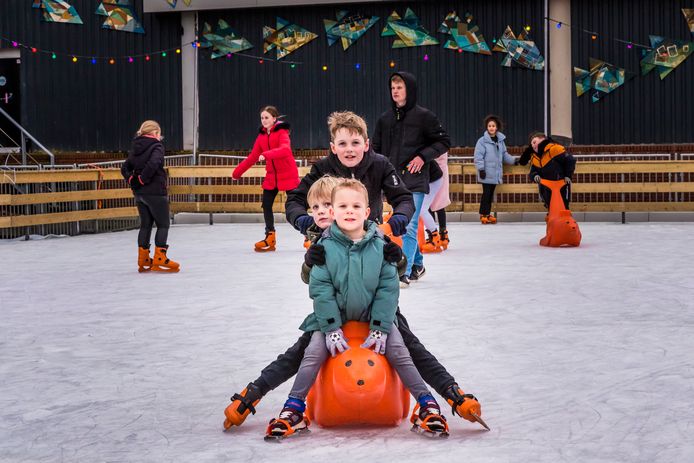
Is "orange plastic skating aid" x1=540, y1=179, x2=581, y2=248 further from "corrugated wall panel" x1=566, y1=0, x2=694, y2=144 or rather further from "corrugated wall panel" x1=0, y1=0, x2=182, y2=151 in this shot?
"corrugated wall panel" x1=0, y1=0, x2=182, y2=151

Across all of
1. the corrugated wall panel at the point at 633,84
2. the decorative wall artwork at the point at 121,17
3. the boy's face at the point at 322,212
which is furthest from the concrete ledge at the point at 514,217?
the boy's face at the point at 322,212

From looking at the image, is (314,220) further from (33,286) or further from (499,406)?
(33,286)

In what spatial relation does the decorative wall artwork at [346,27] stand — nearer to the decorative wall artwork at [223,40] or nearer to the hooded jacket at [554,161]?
the decorative wall artwork at [223,40]

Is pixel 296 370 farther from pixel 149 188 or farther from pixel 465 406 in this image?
pixel 149 188

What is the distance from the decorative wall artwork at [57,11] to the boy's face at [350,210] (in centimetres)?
2272

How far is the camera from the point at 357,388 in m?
4.70

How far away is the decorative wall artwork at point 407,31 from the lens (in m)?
24.5

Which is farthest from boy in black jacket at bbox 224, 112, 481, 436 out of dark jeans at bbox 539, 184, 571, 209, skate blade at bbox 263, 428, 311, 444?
dark jeans at bbox 539, 184, 571, 209

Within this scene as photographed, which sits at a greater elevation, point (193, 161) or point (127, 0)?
point (127, 0)

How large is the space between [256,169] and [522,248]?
710 centimetres

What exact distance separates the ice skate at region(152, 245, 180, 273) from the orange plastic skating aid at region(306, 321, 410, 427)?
689 cm

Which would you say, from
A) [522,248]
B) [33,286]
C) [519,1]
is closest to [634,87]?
[519,1]

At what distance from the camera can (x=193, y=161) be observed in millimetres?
21750

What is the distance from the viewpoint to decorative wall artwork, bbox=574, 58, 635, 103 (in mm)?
23578
